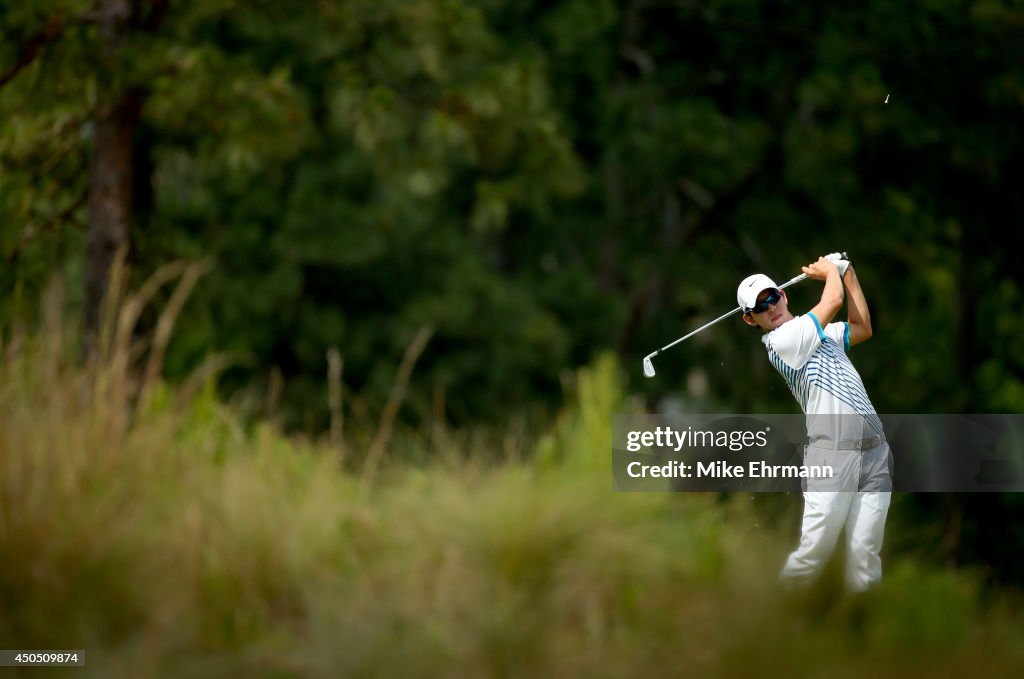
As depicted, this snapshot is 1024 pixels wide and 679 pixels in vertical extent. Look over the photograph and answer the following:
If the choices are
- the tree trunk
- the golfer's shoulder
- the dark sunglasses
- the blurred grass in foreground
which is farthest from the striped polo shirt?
the tree trunk

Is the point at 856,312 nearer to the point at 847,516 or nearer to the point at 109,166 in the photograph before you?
the point at 847,516

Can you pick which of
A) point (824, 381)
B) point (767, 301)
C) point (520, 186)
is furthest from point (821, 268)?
point (520, 186)

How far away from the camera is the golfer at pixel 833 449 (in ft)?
15.6

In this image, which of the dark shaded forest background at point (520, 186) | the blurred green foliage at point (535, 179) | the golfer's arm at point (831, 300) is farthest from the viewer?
the blurred green foliage at point (535, 179)

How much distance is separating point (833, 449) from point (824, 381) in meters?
0.27

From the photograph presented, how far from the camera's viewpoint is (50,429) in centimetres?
515

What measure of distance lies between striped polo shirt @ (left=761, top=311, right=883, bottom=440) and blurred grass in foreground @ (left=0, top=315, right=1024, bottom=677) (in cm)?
59

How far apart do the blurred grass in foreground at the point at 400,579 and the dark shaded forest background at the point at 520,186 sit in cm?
321

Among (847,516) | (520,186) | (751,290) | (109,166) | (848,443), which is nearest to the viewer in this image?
(848,443)

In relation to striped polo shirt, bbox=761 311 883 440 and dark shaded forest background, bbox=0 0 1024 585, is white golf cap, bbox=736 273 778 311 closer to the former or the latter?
striped polo shirt, bbox=761 311 883 440

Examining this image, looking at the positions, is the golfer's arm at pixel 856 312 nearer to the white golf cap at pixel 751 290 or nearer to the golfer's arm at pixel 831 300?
the golfer's arm at pixel 831 300

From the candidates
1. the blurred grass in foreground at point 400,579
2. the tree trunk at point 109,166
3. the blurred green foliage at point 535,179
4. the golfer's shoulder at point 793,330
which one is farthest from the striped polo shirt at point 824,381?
the tree trunk at point 109,166

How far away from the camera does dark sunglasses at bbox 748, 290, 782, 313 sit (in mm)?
5016

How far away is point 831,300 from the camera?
4.89 m
